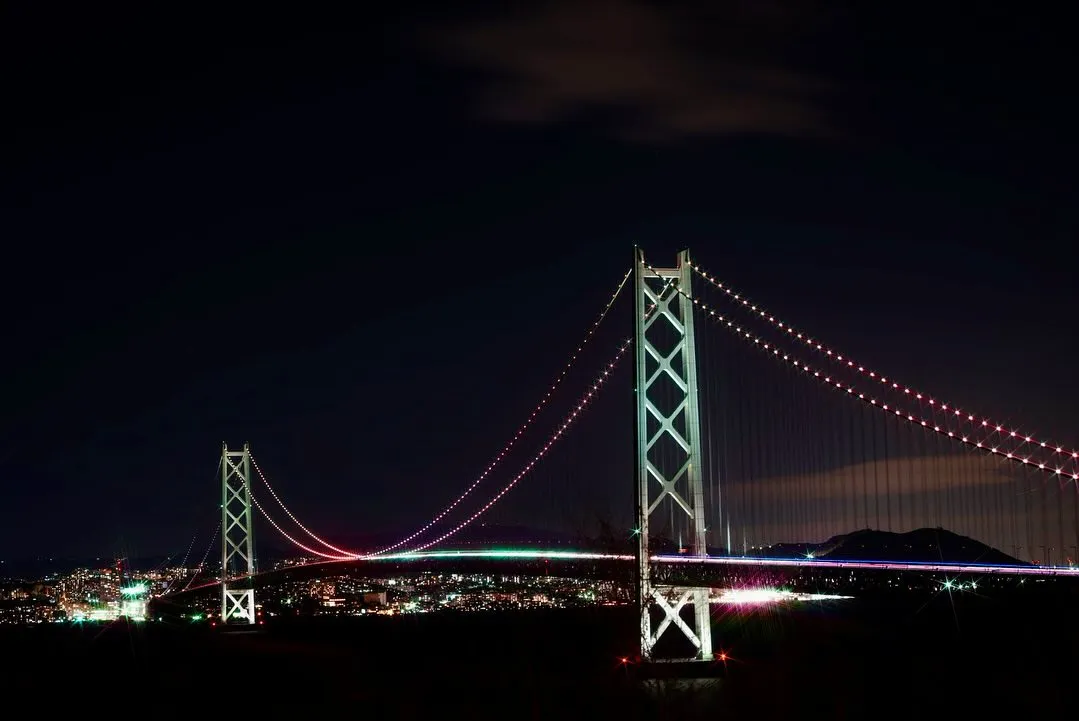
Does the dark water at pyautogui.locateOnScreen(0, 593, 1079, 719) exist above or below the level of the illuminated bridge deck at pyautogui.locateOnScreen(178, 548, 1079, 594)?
below

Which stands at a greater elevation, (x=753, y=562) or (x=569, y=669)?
(x=753, y=562)

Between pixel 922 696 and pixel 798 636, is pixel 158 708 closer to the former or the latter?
pixel 922 696

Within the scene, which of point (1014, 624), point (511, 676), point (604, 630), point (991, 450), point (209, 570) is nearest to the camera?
point (991, 450)

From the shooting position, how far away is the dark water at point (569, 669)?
1462 inches

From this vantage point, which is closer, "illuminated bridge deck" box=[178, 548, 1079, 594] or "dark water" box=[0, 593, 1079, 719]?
"illuminated bridge deck" box=[178, 548, 1079, 594]

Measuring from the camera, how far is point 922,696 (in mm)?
40812

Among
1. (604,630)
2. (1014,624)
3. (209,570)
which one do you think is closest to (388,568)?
(604,630)

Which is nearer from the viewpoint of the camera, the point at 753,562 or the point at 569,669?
the point at 753,562

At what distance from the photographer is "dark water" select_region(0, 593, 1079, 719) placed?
37125 mm

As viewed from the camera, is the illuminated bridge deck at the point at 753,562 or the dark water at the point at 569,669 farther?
the dark water at the point at 569,669

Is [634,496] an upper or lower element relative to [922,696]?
upper

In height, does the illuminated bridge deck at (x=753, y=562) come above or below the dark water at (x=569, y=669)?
above

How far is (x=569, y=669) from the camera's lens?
50.2m

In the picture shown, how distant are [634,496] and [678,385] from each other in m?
3.03
